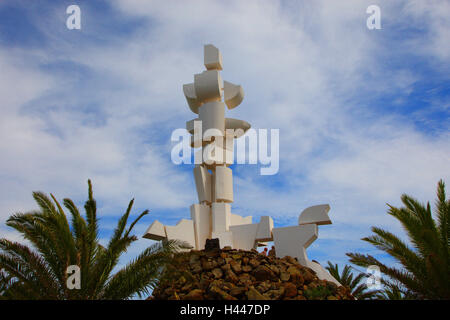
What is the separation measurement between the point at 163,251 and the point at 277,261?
3942 mm

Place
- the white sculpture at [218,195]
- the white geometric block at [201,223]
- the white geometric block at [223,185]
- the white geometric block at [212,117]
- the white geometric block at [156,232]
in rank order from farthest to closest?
the white geometric block at [212,117] → the white geometric block at [223,185] → the white geometric block at [201,223] → the white geometric block at [156,232] → the white sculpture at [218,195]

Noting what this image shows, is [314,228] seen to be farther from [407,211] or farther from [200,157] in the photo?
[200,157]

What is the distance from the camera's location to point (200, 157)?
48.7 feet

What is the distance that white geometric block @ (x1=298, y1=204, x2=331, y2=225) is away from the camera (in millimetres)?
12414

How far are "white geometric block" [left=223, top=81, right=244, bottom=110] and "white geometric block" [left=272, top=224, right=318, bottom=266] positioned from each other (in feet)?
16.4

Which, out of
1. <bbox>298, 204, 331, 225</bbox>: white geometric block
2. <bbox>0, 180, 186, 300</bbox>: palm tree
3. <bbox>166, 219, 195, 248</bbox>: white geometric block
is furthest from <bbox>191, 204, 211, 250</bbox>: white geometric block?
<bbox>0, 180, 186, 300</bbox>: palm tree

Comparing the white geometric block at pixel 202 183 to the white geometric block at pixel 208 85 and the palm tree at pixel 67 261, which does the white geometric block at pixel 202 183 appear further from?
the palm tree at pixel 67 261

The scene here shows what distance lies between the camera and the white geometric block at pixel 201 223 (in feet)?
45.8

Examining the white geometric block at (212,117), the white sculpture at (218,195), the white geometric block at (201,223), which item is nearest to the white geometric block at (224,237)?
the white sculpture at (218,195)

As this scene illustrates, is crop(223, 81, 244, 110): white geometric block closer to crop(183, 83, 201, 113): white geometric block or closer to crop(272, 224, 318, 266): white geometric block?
crop(183, 83, 201, 113): white geometric block

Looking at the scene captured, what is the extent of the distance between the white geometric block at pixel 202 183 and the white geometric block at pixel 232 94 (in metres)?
2.60

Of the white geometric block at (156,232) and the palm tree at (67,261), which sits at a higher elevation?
the white geometric block at (156,232)

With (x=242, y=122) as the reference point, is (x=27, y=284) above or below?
below
